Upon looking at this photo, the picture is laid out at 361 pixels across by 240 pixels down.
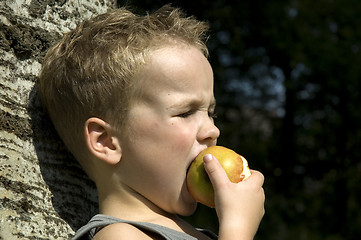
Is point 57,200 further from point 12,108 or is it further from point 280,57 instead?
point 280,57

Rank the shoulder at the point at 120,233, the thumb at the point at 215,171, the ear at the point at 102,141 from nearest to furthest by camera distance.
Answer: the shoulder at the point at 120,233, the thumb at the point at 215,171, the ear at the point at 102,141

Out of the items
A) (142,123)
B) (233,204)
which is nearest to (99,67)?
(142,123)

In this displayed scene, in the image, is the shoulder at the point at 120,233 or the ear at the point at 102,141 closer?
the shoulder at the point at 120,233

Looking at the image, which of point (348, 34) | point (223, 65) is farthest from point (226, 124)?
point (348, 34)

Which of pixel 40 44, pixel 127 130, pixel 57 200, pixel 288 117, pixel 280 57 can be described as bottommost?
pixel 288 117

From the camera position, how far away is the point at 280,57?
10.1m

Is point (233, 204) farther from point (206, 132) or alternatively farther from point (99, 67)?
point (99, 67)

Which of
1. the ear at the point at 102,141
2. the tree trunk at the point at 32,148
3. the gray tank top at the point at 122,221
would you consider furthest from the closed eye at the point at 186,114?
the tree trunk at the point at 32,148

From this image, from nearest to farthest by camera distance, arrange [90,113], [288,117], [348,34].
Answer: [90,113], [348,34], [288,117]

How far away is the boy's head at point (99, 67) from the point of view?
8.09 feet

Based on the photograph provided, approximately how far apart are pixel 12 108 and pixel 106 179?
1.63 ft

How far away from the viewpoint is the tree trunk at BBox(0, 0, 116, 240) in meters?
2.37

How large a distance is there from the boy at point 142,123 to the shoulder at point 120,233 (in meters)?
0.03

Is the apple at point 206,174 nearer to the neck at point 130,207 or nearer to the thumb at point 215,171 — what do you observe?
the thumb at point 215,171
